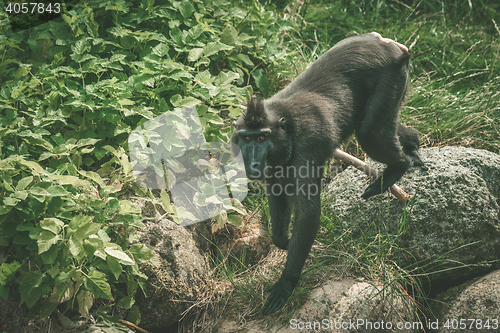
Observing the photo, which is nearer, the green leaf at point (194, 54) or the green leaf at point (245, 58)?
the green leaf at point (194, 54)

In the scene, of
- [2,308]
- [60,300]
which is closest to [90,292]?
[60,300]

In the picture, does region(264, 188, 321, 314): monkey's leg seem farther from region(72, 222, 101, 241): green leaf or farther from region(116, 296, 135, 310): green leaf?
region(72, 222, 101, 241): green leaf

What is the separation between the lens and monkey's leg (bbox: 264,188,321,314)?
3539 mm

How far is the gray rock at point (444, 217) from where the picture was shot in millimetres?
4113

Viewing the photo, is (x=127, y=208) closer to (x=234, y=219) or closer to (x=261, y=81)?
(x=234, y=219)

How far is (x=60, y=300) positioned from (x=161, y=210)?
1460 mm

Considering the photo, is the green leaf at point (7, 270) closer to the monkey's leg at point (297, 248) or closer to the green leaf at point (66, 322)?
the green leaf at point (66, 322)

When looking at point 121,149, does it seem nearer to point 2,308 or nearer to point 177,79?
point 177,79

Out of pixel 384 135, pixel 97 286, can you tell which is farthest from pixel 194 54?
pixel 97 286

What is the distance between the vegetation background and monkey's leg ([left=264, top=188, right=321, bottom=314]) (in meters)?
0.70

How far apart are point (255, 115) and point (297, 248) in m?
1.17

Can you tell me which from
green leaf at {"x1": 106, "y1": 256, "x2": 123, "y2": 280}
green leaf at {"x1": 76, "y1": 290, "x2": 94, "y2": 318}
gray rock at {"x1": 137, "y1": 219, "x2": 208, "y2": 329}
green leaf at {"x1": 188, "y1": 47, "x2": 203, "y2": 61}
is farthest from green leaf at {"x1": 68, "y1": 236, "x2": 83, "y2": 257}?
green leaf at {"x1": 188, "y1": 47, "x2": 203, "y2": 61}

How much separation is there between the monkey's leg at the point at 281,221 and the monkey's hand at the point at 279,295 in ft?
1.59

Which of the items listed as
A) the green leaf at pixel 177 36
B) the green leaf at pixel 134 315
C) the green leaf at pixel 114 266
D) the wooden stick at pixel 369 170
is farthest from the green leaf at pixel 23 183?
the wooden stick at pixel 369 170
